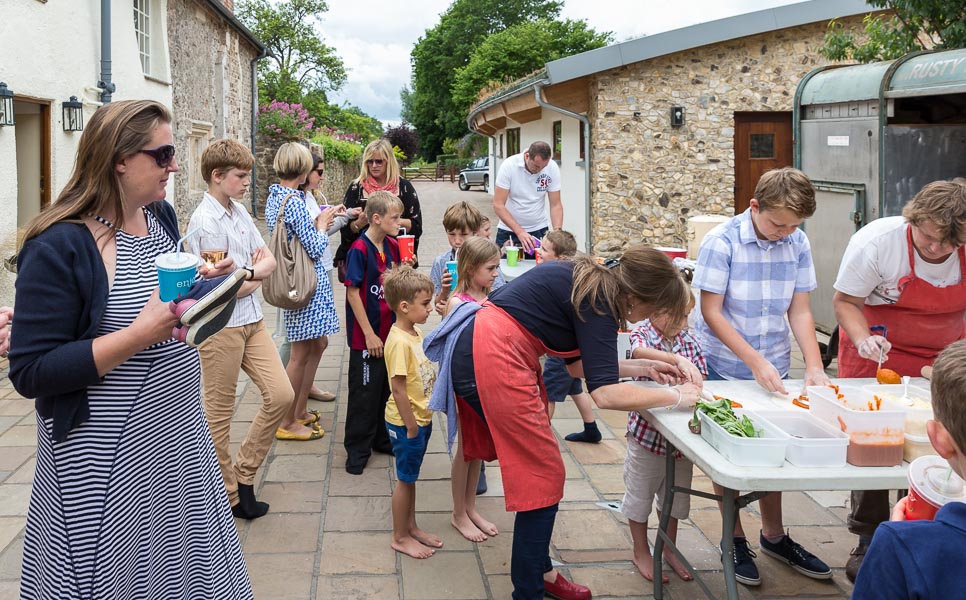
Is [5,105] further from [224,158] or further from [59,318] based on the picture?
[59,318]

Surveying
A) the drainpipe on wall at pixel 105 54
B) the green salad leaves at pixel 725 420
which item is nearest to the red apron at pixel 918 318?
the green salad leaves at pixel 725 420

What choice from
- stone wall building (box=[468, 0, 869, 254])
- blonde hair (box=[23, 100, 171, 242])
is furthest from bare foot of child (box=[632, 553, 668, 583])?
stone wall building (box=[468, 0, 869, 254])

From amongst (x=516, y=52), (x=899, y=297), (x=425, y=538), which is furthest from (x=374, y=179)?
(x=516, y=52)

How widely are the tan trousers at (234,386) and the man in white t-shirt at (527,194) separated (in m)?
3.45

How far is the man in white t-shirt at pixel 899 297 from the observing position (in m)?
3.55

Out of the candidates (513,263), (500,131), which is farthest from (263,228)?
(513,263)

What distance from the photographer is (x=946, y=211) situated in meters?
3.28

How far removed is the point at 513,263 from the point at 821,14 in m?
10.6

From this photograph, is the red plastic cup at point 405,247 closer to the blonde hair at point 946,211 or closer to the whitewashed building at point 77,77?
the whitewashed building at point 77,77

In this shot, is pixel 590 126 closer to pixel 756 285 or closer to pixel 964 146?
pixel 964 146

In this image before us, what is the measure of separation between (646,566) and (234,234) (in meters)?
2.48

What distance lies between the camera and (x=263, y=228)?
2114cm

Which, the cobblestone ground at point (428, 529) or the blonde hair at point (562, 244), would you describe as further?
the blonde hair at point (562, 244)

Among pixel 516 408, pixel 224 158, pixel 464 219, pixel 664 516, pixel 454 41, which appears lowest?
pixel 664 516
